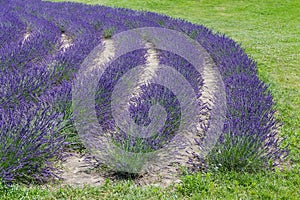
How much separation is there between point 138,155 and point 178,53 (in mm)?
3212

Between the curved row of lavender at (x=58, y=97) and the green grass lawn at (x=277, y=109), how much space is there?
160 mm

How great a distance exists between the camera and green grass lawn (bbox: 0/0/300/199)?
2.42 m

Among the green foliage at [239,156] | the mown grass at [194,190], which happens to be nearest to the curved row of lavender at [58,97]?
the green foliage at [239,156]

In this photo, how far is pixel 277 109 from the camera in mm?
4164

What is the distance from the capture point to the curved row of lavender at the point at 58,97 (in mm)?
2488

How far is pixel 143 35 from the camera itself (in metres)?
7.52

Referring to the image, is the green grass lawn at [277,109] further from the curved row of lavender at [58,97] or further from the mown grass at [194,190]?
the curved row of lavender at [58,97]

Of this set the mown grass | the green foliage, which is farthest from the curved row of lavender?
the mown grass

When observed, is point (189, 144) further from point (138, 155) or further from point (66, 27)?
point (66, 27)

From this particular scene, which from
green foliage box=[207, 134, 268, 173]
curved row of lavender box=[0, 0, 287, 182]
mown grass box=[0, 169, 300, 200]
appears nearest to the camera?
mown grass box=[0, 169, 300, 200]

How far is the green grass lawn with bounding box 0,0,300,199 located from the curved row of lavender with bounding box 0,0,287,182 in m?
0.16

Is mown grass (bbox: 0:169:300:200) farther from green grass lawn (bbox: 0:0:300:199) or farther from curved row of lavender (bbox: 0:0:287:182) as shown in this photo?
curved row of lavender (bbox: 0:0:287:182)

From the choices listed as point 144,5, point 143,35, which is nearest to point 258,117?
point 143,35

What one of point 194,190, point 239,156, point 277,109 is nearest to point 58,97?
point 194,190
